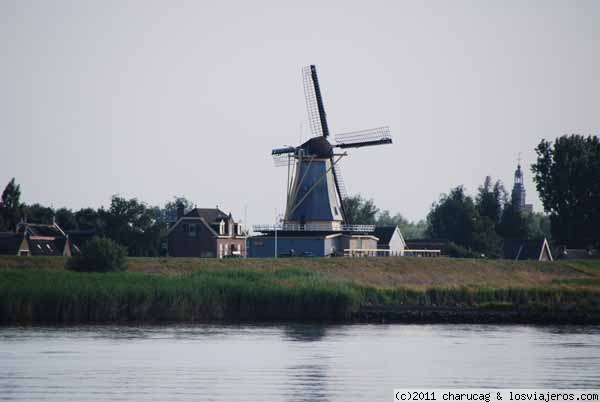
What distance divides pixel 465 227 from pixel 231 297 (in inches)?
2398

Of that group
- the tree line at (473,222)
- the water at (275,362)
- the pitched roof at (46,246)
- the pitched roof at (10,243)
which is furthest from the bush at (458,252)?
the water at (275,362)

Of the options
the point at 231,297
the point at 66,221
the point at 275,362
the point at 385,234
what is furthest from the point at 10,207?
the point at 275,362

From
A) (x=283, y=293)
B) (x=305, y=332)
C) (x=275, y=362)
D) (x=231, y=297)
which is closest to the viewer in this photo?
(x=275, y=362)

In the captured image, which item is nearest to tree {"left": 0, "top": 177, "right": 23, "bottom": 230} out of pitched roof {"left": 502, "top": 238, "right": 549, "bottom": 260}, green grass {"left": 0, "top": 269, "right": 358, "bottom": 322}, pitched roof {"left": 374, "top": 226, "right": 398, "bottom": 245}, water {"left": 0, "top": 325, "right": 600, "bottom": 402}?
pitched roof {"left": 374, "top": 226, "right": 398, "bottom": 245}

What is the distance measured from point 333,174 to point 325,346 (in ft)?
127

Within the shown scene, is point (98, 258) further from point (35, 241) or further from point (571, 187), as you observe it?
point (571, 187)

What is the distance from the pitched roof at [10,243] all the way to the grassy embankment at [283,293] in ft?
82.8

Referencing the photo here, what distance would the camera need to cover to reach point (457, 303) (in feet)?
207

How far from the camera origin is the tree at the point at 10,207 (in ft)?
386

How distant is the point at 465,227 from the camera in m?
114

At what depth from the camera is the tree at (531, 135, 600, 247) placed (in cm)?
10425

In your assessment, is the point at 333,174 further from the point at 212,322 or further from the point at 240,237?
the point at 212,322

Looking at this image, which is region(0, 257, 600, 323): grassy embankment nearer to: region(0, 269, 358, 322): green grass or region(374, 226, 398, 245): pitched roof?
region(0, 269, 358, 322): green grass

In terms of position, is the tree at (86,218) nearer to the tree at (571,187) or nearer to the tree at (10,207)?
the tree at (10,207)
